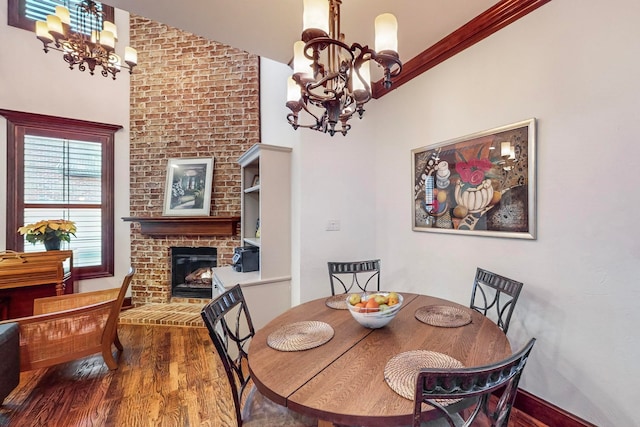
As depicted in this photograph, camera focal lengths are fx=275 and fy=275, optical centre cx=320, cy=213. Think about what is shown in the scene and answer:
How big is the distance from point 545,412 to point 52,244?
4.57 metres

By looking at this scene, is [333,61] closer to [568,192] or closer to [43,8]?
[568,192]

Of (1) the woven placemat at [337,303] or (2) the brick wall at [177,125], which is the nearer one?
(1) the woven placemat at [337,303]

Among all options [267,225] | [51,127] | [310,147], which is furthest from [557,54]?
[51,127]

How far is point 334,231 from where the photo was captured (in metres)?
2.74

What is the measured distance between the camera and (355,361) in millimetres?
1087

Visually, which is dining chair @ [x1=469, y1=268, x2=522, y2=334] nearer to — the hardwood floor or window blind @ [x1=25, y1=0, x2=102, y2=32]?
the hardwood floor

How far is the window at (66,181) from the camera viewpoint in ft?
11.1

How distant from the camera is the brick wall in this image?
12.3ft

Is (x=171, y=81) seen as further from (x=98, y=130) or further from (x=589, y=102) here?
(x=589, y=102)

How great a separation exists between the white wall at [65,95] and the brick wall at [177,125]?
189mm

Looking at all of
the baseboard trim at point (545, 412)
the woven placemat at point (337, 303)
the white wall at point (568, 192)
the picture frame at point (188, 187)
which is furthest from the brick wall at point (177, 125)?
the baseboard trim at point (545, 412)

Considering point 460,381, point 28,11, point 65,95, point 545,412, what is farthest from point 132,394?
point 28,11

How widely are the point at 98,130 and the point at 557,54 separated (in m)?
4.98

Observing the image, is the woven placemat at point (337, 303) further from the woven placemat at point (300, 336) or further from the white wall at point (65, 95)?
the white wall at point (65, 95)
